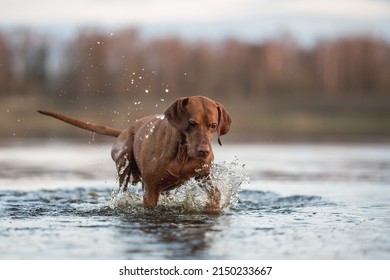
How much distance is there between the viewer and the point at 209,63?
2314cm

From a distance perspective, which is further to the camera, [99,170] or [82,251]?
[99,170]

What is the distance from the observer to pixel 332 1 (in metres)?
Answer: 14.5

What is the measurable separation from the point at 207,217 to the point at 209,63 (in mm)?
16459

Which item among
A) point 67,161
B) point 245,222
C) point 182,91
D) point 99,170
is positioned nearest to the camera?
point 245,222

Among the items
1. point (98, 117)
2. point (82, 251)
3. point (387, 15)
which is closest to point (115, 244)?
point (82, 251)

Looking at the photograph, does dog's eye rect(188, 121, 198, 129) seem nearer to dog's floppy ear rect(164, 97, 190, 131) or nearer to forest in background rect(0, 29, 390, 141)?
dog's floppy ear rect(164, 97, 190, 131)

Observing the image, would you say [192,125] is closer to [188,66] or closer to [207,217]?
[207,217]

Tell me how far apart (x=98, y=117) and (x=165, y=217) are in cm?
1464

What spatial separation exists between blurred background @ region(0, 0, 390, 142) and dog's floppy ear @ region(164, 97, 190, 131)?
6.97 metres

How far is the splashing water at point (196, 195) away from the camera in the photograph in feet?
23.0

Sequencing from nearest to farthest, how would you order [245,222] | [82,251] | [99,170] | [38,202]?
1. [82,251]
2. [245,222]
3. [38,202]
4. [99,170]

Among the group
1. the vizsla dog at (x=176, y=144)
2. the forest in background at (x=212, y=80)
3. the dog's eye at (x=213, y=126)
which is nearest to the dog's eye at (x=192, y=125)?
the vizsla dog at (x=176, y=144)

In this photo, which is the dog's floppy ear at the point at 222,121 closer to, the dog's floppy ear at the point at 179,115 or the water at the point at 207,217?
the dog's floppy ear at the point at 179,115

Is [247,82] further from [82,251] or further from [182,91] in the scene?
[82,251]
